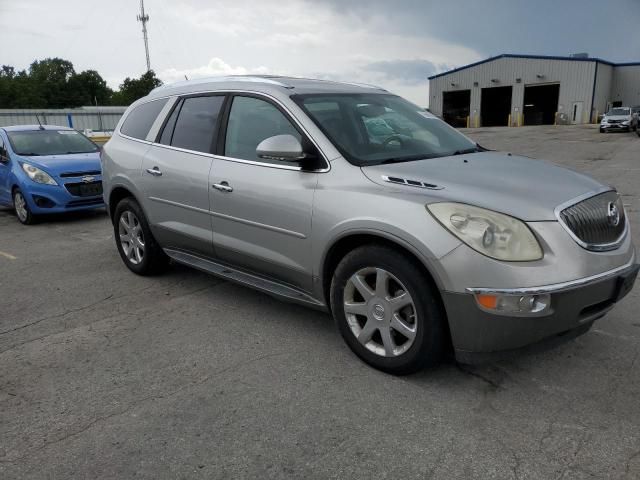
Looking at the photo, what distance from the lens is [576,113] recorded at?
156 feet

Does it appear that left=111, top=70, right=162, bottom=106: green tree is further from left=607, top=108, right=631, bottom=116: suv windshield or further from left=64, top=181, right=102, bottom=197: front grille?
left=64, top=181, right=102, bottom=197: front grille

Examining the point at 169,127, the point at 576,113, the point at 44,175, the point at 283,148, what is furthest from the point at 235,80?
the point at 576,113

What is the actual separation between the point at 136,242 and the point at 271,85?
227cm

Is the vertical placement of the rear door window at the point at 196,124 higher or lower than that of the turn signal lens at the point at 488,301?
higher

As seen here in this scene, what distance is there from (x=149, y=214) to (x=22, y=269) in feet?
6.63

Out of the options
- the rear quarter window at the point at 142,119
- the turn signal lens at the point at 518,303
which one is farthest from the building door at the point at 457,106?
the turn signal lens at the point at 518,303

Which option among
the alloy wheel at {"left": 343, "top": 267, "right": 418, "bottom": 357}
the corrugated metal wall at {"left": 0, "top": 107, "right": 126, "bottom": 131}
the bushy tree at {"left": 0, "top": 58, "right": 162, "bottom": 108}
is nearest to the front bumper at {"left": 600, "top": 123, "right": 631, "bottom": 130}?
the corrugated metal wall at {"left": 0, "top": 107, "right": 126, "bottom": 131}

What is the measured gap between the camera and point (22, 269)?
584 cm

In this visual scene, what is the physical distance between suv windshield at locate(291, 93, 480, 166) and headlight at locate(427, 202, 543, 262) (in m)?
0.81

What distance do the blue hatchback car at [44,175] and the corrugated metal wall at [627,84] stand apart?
55.0 metres

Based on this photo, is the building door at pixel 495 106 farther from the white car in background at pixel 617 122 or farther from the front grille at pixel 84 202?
the front grille at pixel 84 202

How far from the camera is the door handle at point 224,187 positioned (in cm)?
392

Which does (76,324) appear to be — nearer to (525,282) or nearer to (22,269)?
(22,269)

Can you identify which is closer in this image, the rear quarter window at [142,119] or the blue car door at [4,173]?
the rear quarter window at [142,119]
